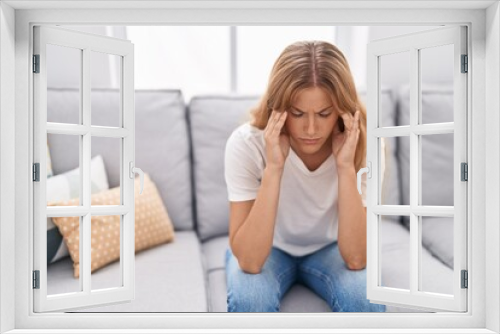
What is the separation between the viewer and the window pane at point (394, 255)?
2098 mm

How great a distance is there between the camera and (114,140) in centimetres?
274

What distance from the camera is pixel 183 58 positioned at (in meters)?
3.50

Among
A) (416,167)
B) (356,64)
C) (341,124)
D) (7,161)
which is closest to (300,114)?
(341,124)

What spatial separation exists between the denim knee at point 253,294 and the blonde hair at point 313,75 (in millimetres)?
619

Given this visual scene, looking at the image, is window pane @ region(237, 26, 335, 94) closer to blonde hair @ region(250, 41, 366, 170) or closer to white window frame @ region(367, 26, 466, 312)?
blonde hair @ region(250, 41, 366, 170)

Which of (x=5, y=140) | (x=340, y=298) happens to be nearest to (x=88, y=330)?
(x=5, y=140)

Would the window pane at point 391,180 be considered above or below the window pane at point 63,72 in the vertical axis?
below

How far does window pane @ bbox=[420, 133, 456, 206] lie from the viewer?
2.86 m

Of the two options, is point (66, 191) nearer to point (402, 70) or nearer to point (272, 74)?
point (272, 74)

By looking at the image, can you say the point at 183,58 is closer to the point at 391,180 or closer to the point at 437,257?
the point at 391,180

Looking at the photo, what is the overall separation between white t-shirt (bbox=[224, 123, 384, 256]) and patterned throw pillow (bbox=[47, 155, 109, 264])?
2.40 ft

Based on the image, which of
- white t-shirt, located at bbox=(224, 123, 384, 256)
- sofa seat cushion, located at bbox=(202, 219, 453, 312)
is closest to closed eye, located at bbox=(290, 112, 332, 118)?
white t-shirt, located at bbox=(224, 123, 384, 256)

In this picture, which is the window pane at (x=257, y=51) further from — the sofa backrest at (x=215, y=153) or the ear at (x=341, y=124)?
the ear at (x=341, y=124)

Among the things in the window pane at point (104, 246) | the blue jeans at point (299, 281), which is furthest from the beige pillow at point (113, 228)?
the blue jeans at point (299, 281)
